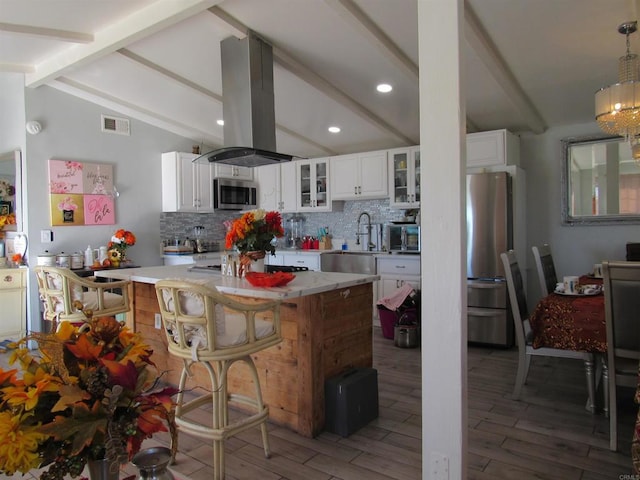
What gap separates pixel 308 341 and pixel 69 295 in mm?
1631

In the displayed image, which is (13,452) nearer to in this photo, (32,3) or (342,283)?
(342,283)

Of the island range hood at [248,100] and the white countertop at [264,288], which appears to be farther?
Answer: the island range hood at [248,100]

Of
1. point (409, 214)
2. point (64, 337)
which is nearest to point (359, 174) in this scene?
point (409, 214)

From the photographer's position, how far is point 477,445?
2.48m

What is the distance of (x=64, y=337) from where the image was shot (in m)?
0.87

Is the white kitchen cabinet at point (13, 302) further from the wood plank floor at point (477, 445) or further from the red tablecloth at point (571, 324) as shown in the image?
the red tablecloth at point (571, 324)

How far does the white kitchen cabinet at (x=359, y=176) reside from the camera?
5.57m

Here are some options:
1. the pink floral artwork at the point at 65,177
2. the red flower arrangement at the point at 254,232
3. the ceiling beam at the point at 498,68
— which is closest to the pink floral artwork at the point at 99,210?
the pink floral artwork at the point at 65,177

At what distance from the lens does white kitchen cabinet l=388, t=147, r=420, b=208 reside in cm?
528

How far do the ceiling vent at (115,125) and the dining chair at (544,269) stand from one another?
192 inches

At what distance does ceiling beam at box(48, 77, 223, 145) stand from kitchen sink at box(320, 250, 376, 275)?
2377 millimetres

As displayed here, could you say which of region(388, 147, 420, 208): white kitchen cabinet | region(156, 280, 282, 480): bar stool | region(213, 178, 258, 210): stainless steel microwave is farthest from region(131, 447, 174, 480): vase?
region(213, 178, 258, 210): stainless steel microwave

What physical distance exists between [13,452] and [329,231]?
5.85 metres

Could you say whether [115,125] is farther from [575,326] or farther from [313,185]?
[575,326]
